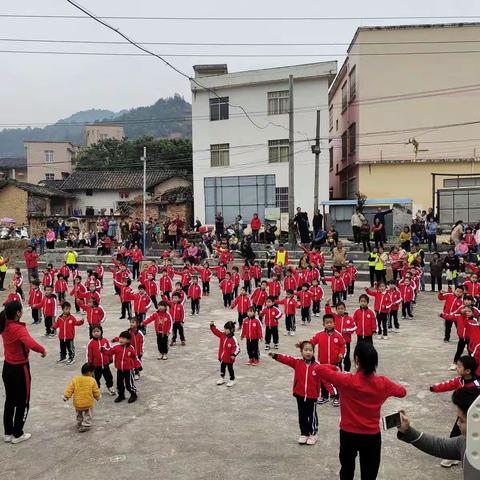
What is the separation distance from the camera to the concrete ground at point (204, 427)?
19.1ft

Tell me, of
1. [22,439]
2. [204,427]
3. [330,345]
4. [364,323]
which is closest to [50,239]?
[364,323]

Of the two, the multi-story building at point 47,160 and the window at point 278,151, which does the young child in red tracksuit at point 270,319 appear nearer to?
the window at point 278,151

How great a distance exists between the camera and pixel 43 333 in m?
13.3

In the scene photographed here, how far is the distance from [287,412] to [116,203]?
115 ft

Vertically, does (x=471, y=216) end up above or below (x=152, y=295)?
above

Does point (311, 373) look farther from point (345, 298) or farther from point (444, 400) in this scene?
point (345, 298)

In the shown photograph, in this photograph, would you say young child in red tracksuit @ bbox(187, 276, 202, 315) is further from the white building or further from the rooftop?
the rooftop

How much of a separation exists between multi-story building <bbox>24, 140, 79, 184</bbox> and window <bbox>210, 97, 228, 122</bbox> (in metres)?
32.1

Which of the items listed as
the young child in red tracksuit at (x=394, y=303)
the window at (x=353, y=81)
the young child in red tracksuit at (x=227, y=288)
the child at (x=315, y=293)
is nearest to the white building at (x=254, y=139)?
the window at (x=353, y=81)

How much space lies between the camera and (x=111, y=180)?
4091 centimetres

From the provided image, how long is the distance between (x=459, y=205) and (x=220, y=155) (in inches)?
537

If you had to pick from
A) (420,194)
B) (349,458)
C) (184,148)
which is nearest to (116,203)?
(184,148)

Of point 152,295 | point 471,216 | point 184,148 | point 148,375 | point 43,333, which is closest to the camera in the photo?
point 148,375

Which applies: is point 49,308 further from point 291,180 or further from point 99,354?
point 291,180
